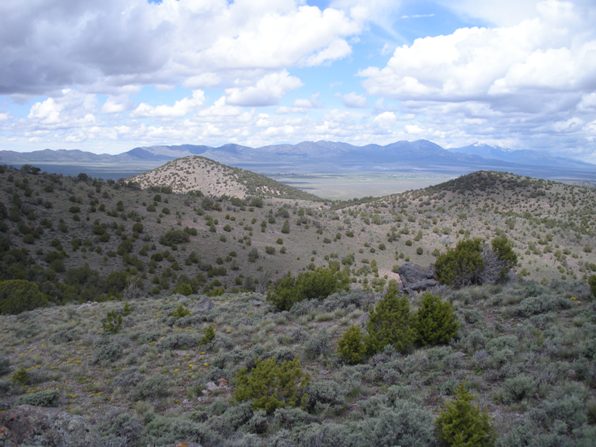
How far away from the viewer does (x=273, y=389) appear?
8008 millimetres

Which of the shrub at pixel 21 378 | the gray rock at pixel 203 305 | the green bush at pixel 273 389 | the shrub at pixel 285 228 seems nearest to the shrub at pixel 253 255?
the shrub at pixel 285 228

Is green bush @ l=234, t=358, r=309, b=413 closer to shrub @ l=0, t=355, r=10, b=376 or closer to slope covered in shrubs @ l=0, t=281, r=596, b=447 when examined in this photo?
slope covered in shrubs @ l=0, t=281, r=596, b=447

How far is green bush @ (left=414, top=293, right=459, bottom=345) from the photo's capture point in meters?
10.4

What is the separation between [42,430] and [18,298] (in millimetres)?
16349

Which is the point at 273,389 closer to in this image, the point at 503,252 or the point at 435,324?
the point at 435,324

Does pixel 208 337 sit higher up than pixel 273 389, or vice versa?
pixel 273 389

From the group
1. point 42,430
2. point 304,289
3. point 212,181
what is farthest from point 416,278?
point 212,181

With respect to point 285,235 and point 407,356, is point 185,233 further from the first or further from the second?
point 407,356

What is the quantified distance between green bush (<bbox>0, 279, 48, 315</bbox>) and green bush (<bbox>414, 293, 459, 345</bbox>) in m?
17.6

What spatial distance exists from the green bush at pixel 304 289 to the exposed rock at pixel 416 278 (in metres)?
2.51

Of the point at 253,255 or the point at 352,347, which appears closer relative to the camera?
the point at 352,347

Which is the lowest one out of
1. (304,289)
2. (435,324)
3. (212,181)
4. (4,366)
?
(4,366)

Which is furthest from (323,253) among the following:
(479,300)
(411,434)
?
(411,434)

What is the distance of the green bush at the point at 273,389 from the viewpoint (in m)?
7.71
